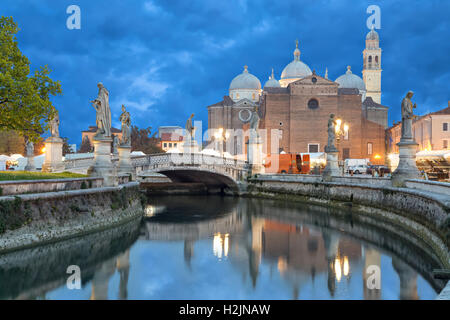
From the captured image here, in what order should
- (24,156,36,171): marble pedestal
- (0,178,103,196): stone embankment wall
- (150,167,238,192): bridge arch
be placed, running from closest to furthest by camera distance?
(0,178,103,196): stone embankment wall → (24,156,36,171): marble pedestal → (150,167,238,192): bridge arch

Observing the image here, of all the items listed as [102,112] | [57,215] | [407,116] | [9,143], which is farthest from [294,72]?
[57,215]

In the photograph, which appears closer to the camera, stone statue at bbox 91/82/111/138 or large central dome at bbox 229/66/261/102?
stone statue at bbox 91/82/111/138

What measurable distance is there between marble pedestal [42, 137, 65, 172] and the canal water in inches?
347

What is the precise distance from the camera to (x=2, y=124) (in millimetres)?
16188

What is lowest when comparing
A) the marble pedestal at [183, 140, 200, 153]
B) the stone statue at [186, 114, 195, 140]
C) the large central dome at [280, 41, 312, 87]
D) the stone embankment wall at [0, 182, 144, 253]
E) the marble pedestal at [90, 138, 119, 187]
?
the stone embankment wall at [0, 182, 144, 253]

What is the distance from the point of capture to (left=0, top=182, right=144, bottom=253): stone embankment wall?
11008 millimetres

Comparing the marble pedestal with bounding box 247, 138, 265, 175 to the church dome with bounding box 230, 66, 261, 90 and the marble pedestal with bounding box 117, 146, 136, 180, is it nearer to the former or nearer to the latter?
the marble pedestal with bounding box 117, 146, 136, 180

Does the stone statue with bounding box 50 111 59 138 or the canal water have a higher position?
the stone statue with bounding box 50 111 59 138

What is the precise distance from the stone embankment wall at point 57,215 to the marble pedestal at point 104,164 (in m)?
0.51

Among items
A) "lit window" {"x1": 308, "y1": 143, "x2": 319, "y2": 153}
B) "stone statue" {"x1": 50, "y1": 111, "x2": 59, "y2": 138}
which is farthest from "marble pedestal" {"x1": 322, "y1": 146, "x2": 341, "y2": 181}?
"lit window" {"x1": 308, "y1": 143, "x2": 319, "y2": 153}

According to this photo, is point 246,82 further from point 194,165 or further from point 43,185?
point 43,185

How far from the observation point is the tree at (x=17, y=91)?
15.5 meters
